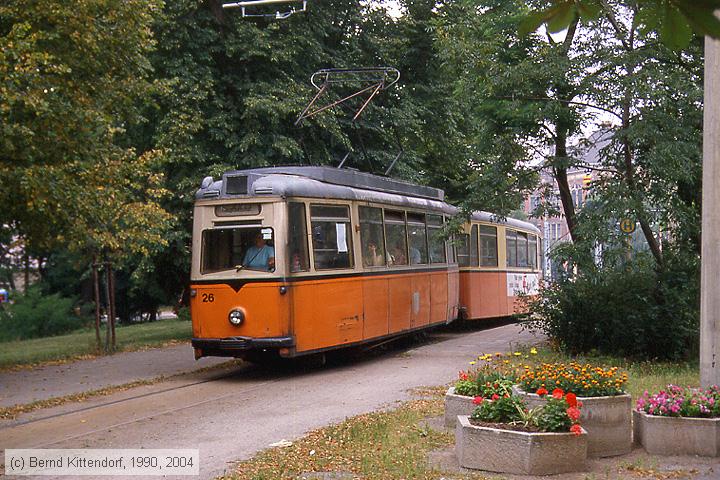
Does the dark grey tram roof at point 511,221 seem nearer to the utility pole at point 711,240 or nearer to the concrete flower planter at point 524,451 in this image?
the utility pole at point 711,240

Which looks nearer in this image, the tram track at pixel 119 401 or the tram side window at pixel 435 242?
the tram track at pixel 119 401

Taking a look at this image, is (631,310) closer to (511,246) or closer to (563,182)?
(563,182)

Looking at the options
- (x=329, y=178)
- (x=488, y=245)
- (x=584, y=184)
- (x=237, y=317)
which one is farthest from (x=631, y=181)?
(x=488, y=245)

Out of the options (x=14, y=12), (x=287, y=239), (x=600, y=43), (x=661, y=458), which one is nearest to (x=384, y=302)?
(x=287, y=239)

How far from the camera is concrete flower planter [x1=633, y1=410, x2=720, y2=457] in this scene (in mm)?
7816

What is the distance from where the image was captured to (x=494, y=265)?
2514 cm

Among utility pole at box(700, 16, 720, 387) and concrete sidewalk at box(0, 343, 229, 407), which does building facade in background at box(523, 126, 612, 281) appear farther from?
concrete sidewalk at box(0, 343, 229, 407)

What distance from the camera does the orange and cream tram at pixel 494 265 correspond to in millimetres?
23344

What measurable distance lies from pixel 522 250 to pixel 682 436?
2008 cm

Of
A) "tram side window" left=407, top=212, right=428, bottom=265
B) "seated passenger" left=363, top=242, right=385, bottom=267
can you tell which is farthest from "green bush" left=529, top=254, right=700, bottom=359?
"seated passenger" left=363, top=242, right=385, bottom=267

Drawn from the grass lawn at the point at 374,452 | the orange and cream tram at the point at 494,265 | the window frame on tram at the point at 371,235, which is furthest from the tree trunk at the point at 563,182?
the grass lawn at the point at 374,452

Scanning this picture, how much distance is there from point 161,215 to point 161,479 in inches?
401

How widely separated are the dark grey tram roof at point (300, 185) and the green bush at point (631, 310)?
3846mm

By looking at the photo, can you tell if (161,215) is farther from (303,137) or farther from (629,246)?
(629,246)
